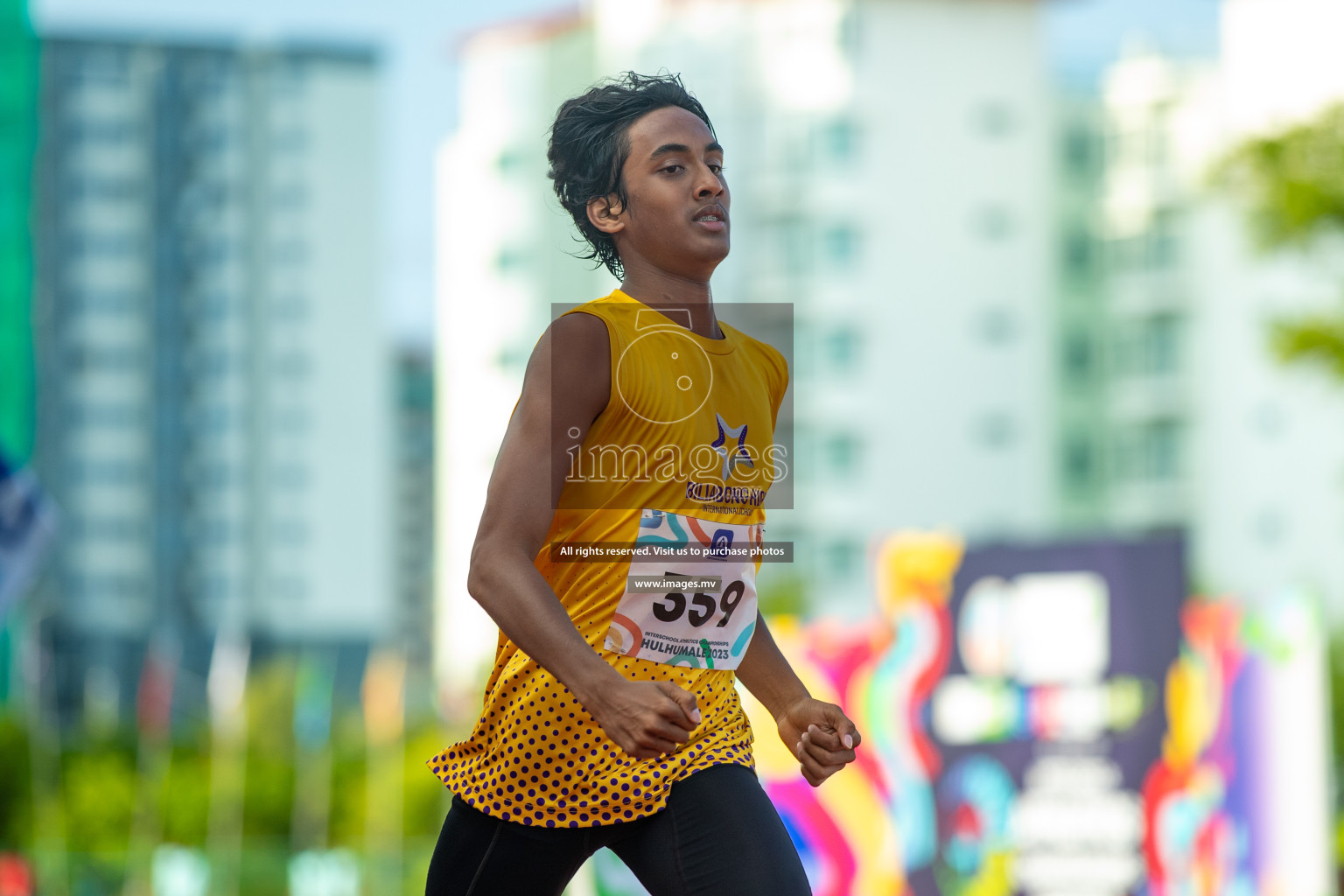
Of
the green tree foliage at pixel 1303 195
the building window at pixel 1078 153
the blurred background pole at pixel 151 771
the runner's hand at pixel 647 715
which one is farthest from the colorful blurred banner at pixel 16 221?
the building window at pixel 1078 153

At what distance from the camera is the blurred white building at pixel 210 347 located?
75250 millimetres

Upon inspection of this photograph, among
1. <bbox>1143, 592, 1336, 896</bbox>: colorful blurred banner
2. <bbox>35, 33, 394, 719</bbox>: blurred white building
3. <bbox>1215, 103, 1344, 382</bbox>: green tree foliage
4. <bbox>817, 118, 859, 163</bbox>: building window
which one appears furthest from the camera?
<bbox>35, 33, 394, 719</bbox>: blurred white building

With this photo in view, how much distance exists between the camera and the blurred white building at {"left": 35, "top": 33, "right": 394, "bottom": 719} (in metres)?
75.2

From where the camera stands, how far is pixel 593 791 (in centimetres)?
239

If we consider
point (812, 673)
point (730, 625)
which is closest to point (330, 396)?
point (812, 673)

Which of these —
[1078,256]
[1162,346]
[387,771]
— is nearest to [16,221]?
[387,771]

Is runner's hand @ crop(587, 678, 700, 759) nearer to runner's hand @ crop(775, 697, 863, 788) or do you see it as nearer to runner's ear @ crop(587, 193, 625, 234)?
runner's hand @ crop(775, 697, 863, 788)

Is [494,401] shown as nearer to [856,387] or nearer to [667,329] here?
[856,387]

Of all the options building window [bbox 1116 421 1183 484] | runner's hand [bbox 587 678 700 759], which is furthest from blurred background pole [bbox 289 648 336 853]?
runner's hand [bbox 587 678 700 759]

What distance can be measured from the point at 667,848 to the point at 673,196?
826mm

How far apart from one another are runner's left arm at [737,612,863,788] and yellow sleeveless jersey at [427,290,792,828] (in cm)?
9

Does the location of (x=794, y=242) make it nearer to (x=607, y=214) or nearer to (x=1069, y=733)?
(x=1069, y=733)

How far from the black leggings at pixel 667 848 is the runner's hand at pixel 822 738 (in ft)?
0.26

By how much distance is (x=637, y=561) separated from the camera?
2.42 m
